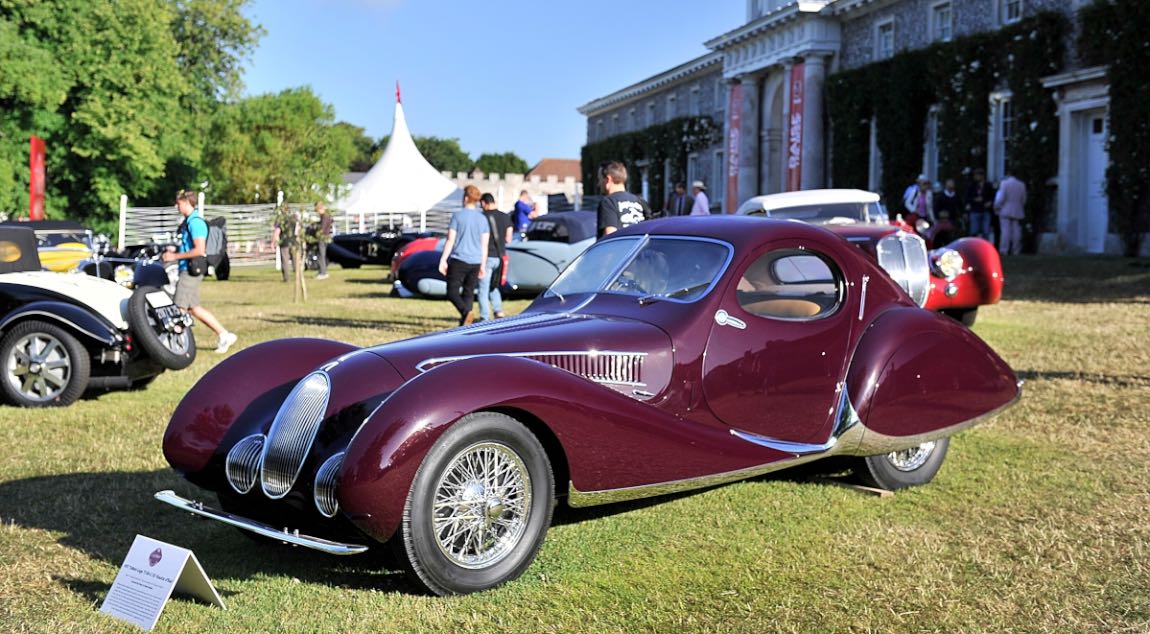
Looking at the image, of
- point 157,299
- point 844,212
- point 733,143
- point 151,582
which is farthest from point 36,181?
point 151,582

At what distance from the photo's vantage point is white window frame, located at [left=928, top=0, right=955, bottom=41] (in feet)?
101

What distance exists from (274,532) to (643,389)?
1.68 m

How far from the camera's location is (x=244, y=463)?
4.49 metres

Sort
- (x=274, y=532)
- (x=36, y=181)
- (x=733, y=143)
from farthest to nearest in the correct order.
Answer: (x=733, y=143) → (x=36, y=181) → (x=274, y=532)

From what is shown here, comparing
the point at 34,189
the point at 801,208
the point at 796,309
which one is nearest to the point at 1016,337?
the point at 801,208

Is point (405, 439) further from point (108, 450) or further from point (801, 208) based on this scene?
point (801, 208)

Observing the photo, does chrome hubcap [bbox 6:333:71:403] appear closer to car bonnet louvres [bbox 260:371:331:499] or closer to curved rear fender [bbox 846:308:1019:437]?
car bonnet louvres [bbox 260:371:331:499]

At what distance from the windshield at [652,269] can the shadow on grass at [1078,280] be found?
38.9 ft

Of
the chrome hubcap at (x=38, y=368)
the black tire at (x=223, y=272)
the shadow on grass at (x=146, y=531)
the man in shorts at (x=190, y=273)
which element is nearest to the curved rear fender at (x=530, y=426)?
the shadow on grass at (x=146, y=531)

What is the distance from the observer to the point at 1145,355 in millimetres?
10219

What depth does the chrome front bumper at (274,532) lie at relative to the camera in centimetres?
383

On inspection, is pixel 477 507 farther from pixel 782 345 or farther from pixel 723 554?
pixel 782 345

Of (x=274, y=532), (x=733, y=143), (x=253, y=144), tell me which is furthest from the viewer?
(x=253, y=144)

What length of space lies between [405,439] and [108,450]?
12.2ft
